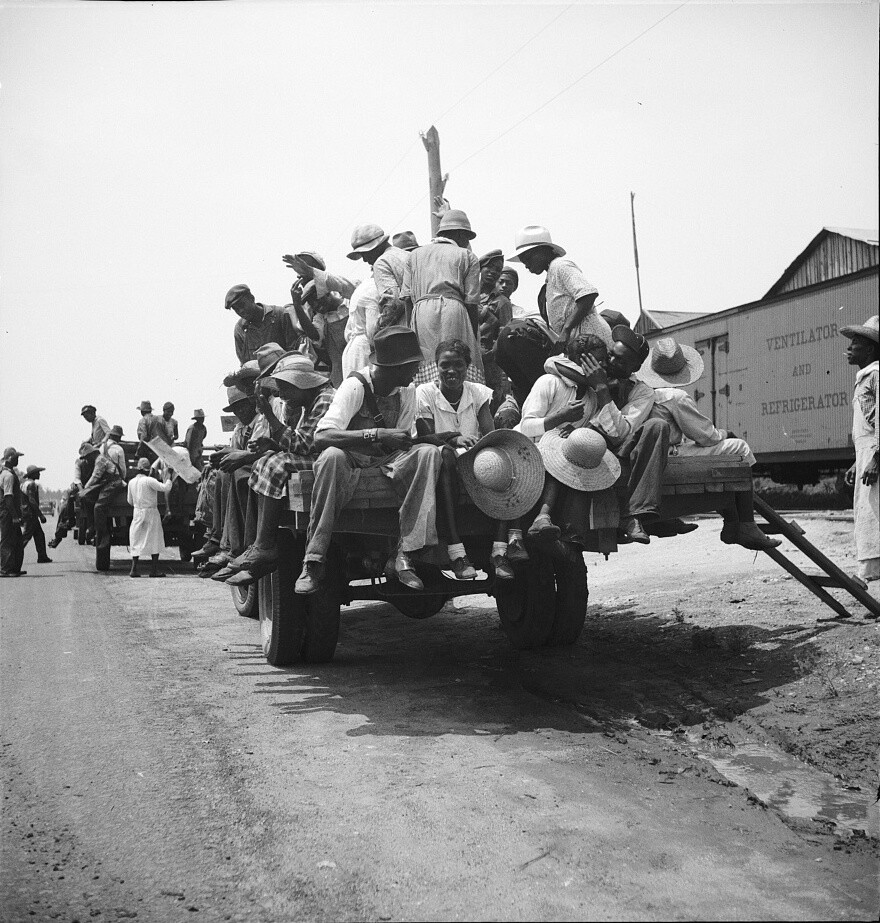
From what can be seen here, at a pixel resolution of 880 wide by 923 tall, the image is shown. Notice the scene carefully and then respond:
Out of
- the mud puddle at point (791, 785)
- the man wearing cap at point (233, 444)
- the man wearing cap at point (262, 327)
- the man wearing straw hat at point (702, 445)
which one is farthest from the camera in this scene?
the man wearing cap at point (262, 327)

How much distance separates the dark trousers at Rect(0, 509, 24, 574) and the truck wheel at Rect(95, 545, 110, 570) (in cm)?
115

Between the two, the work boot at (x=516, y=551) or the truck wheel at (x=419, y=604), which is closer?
the work boot at (x=516, y=551)

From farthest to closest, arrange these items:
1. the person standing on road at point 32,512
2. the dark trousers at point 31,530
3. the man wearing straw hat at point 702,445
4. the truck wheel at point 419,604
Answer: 1. the person standing on road at point 32,512
2. the dark trousers at point 31,530
3. the truck wheel at point 419,604
4. the man wearing straw hat at point 702,445

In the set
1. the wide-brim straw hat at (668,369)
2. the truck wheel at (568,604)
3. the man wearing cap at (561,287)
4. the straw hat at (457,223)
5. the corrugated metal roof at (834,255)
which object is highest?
A: the corrugated metal roof at (834,255)

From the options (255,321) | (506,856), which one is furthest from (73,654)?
(506,856)

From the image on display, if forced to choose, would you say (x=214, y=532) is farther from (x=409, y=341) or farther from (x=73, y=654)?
(x=409, y=341)

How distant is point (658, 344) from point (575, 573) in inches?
69.1

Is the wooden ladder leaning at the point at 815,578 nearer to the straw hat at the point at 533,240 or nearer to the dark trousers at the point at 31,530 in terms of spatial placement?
the straw hat at the point at 533,240

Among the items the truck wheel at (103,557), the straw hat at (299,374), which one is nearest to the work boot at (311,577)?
the straw hat at (299,374)

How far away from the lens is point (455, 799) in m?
3.75

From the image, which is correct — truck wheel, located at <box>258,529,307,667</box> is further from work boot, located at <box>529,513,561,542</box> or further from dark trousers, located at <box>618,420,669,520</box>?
dark trousers, located at <box>618,420,669,520</box>

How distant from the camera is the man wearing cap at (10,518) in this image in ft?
49.3

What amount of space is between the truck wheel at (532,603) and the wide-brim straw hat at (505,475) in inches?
65.5

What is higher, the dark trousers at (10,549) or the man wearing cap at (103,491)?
the man wearing cap at (103,491)
